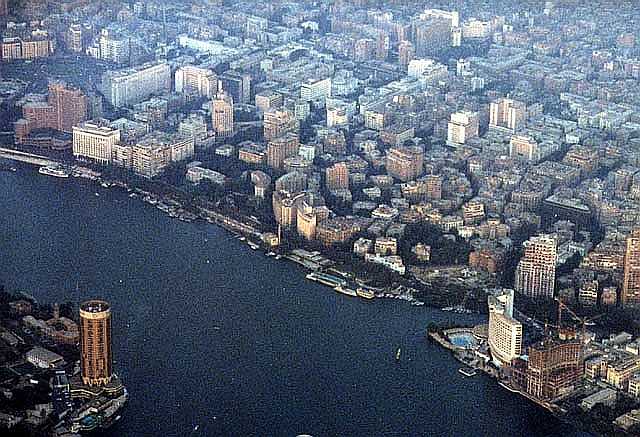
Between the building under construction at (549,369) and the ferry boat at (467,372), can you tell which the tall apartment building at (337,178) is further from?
the building under construction at (549,369)

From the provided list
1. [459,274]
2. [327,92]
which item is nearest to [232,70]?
[327,92]

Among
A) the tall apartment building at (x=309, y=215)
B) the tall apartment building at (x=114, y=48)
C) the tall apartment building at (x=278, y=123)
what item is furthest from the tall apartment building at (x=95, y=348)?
the tall apartment building at (x=114, y=48)

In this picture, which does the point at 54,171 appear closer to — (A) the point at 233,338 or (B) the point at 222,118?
(B) the point at 222,118

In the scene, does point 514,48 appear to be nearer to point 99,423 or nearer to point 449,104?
point 449,104

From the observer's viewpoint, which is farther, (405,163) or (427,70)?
(427,70)

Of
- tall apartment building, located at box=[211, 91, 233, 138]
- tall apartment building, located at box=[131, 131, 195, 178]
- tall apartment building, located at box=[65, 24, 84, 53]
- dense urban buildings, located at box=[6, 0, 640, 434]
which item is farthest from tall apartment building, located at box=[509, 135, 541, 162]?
tall apartment building, located at box=[65, 24, 84, 53]

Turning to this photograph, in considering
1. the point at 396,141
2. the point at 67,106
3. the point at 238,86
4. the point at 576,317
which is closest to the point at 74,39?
the point at 238,86
